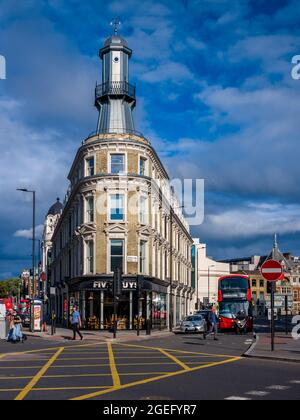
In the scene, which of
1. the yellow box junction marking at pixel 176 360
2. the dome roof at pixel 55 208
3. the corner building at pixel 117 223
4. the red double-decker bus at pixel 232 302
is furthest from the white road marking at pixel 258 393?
the dome roof at pixel 55 208

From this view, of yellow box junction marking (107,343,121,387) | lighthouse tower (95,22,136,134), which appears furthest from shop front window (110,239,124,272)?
yellow box junction marking (107,343,121,387)

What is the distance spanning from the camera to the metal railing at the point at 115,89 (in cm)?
5272

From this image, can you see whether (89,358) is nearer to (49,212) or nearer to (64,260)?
(64,260)

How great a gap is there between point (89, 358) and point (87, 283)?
1000 inches

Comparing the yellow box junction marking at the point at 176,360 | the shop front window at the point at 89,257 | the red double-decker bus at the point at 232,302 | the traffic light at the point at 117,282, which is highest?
the shop front window at the point at 89,257

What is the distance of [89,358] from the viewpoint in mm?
21641

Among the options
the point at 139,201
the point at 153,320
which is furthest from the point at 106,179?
the point at 153,320

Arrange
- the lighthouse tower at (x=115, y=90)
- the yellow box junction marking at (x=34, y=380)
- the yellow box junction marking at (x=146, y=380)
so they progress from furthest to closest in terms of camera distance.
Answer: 1. the lighthouse tower at (x=115, y=90)
2. the yellow box junction marking at (x=34, y=380)
3. the yellow box junction marking at (x=146, y=380)

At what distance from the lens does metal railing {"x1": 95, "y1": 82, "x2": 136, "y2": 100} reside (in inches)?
2076

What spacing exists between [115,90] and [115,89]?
0.10m

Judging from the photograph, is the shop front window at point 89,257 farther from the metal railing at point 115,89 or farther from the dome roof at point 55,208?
the dome roof at point 55,208

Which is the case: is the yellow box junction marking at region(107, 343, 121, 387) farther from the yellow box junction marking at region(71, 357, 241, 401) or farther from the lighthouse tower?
the lighthouse tower

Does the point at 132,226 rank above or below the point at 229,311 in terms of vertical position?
above

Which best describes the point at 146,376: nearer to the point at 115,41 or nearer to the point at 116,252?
the point at 116,252
